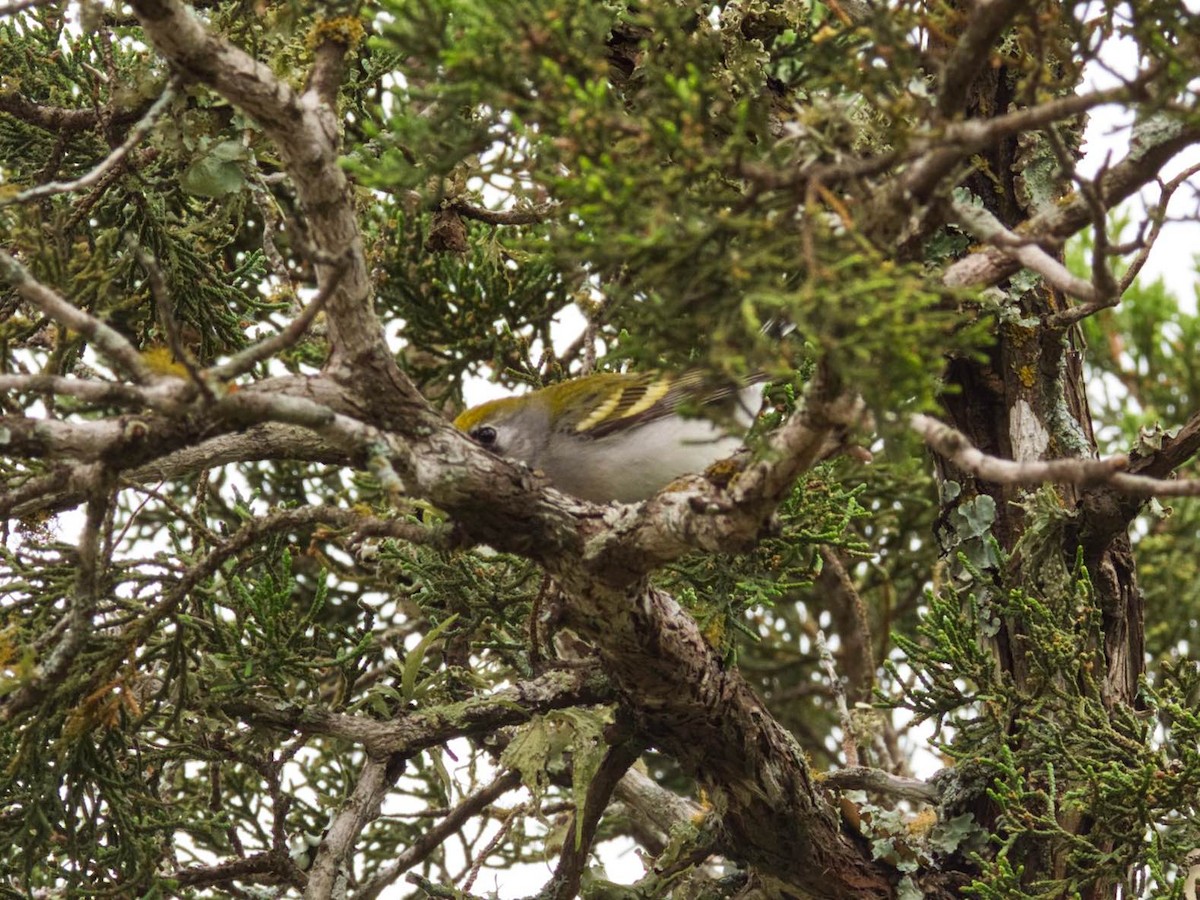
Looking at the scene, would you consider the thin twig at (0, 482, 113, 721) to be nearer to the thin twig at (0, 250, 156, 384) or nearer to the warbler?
the thin twig at (0, 250, 156, 384)

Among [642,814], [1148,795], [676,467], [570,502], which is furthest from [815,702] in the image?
[570,502]

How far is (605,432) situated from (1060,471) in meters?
2.22

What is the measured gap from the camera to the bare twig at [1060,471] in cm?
186

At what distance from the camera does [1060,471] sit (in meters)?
1.86

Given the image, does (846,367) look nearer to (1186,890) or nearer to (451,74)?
(451,74)

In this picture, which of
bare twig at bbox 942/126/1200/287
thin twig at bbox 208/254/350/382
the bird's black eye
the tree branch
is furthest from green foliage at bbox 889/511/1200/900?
thin twig at bbox 208/254/350/382

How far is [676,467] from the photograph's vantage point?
3.80 metres

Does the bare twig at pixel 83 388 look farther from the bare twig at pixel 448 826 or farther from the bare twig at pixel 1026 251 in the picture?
the bare twig at pixel 448 826

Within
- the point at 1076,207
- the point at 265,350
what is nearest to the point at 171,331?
the point at 265,350

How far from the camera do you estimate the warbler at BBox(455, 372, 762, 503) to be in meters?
3.85

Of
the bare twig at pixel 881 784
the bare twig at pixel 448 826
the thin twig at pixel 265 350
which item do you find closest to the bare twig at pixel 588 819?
the bare twig at pixel 448 826

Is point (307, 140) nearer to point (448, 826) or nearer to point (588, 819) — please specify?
point (588, 819)

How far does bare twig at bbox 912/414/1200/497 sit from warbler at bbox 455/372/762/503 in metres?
1.84

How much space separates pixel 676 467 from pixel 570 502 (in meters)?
1.26
